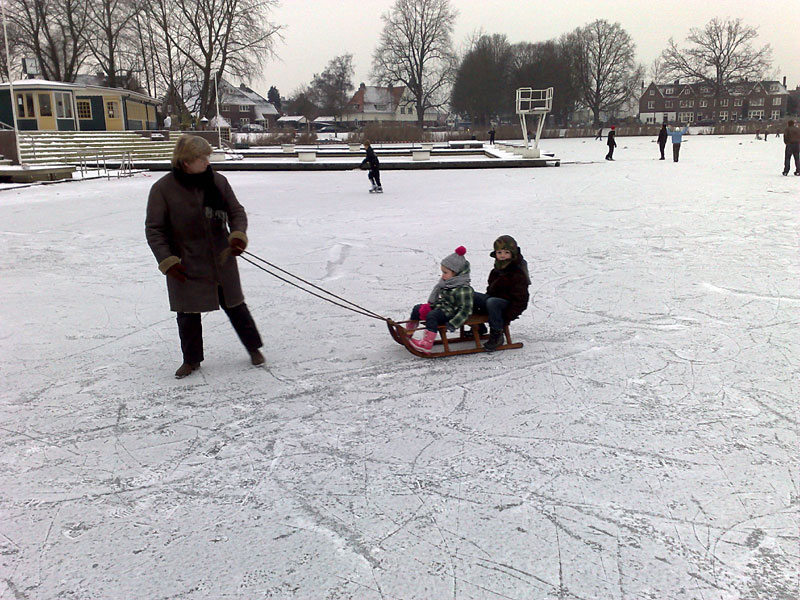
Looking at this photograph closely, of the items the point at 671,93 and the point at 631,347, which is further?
the point at 671,93

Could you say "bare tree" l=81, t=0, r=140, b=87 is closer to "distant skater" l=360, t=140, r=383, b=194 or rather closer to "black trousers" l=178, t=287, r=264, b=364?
"distant skater" l=360, t=140, r=383, b=194

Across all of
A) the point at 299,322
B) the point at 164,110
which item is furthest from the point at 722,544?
the point at 164,110

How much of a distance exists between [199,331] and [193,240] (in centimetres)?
66

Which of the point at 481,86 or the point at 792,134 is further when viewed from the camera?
the point at 481,86

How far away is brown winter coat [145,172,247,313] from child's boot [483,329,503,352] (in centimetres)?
175

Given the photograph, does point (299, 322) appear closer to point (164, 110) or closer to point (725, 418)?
point (725, 418)

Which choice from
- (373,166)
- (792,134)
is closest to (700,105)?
(792,134)

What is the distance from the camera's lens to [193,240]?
3.94m

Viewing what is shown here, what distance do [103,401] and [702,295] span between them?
494 centimetres

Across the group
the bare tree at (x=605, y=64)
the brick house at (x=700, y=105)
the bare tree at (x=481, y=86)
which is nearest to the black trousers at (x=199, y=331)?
the bare tree at (x=481, y=86)

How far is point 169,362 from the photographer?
14.9ft

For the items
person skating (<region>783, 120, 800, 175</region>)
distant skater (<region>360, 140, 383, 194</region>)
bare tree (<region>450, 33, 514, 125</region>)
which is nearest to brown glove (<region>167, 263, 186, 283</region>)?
distant skater (<region>360, 140, 383, 194</region>)

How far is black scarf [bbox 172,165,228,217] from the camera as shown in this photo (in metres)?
3.86

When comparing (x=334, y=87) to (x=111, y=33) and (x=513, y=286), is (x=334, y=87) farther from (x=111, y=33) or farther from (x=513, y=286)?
(x=513, y=286)
